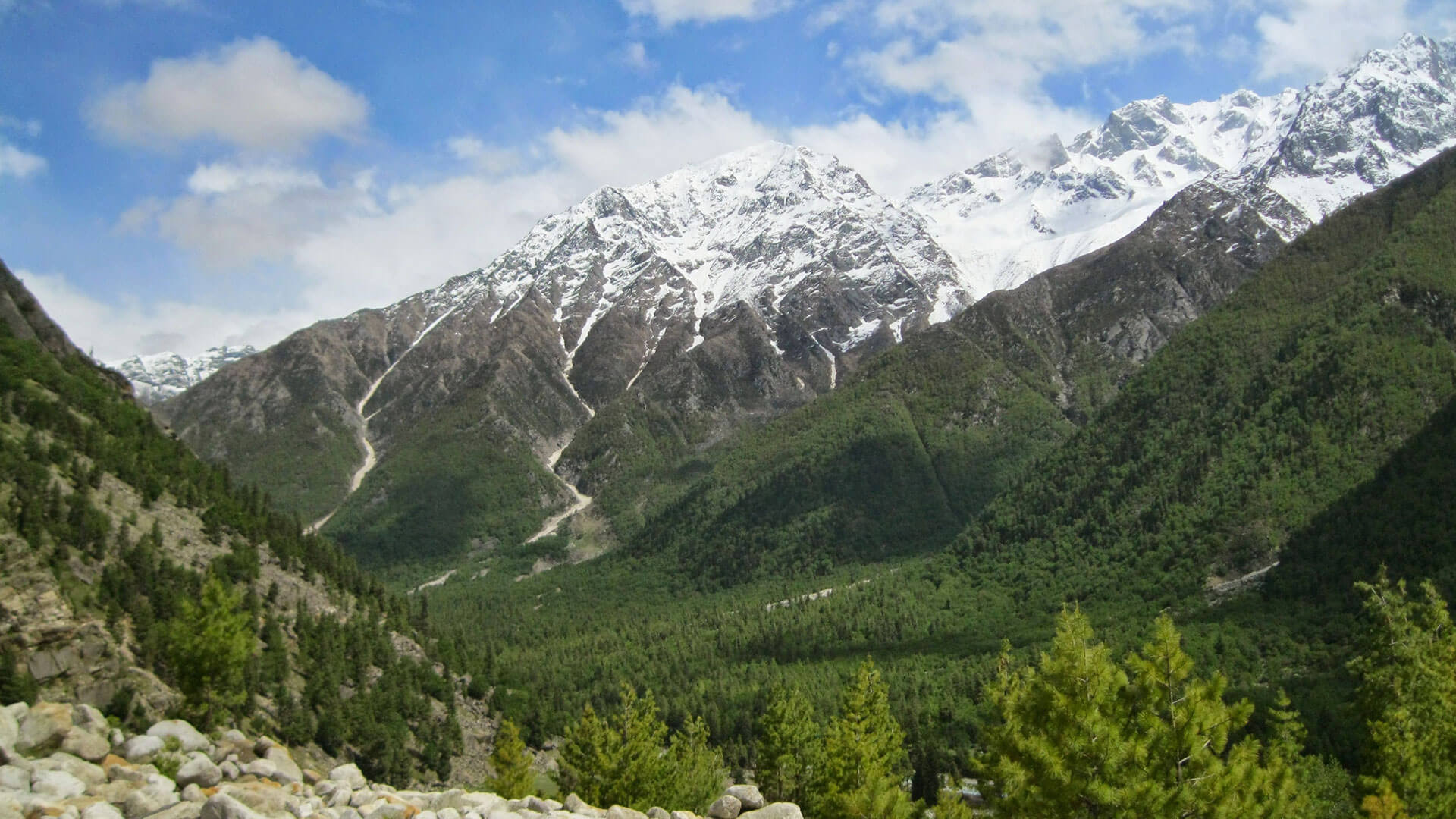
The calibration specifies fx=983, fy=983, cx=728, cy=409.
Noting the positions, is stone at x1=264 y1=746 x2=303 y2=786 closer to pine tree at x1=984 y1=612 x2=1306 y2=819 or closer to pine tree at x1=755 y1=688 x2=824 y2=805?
pine tree at x1=984 y1=612 x2=1306 y2=819

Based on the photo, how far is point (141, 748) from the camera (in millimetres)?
31266

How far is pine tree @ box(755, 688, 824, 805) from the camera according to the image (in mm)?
71375

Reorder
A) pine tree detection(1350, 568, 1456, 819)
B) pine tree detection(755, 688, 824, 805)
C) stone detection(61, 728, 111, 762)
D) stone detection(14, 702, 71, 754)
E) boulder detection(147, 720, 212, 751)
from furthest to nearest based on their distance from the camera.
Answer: pine tree detection(755, 688, 824, 805) → pine tree detection(1350, 568, 1456, 819) → boulder detection(147, 720, 212, 751) → stone detection(61, 728, 111, 762) → stone detection(14, 702, 71, 754)

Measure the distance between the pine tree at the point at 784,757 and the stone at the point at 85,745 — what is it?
48.3 m

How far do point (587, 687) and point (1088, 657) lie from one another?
138216mm

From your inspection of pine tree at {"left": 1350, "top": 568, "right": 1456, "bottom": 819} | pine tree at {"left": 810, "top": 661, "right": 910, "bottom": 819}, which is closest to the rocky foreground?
pine tree at {"left": 810, "top": 661, "right": 910, "bottom": 819}

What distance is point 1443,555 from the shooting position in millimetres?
131000

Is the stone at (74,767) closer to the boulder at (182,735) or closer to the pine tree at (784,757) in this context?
the boulder at (182,735)

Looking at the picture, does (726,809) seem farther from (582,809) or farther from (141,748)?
(141,748)

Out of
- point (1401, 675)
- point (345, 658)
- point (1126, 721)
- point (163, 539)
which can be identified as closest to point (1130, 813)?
point (1126, 721)

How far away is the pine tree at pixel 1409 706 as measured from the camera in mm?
52875

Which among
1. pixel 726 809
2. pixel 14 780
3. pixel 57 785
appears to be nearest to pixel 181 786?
pixel 57 785

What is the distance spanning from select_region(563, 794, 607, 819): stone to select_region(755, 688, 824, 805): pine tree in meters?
39.0

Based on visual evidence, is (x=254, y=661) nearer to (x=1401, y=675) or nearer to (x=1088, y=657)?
(x=1088, y=657)
